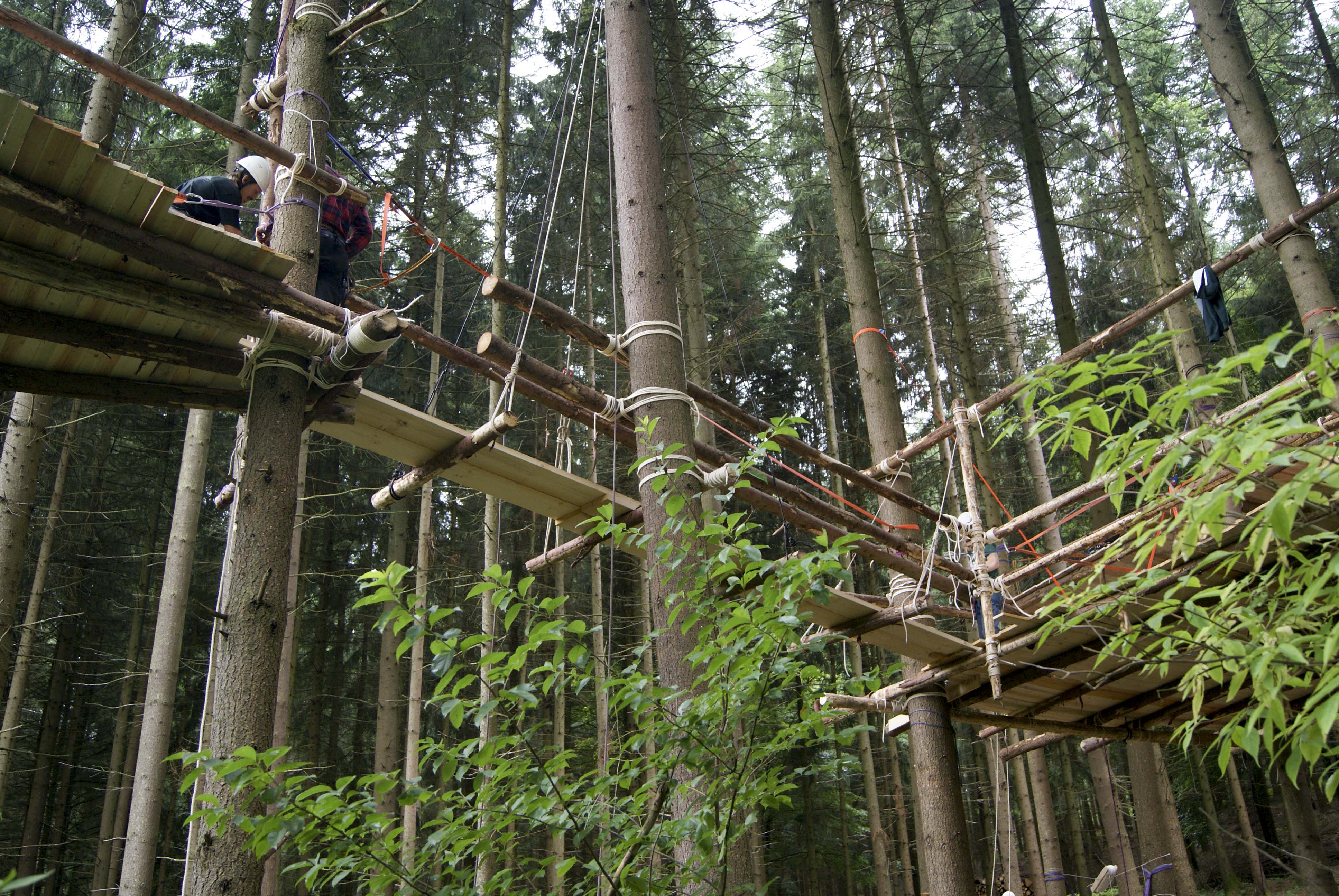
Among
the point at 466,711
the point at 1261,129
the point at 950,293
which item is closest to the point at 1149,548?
the point at 466,711

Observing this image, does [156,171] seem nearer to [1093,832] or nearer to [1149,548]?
[1149,548]

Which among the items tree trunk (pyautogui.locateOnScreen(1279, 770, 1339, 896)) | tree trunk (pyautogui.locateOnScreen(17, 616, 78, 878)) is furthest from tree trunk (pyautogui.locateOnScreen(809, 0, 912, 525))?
tree trunk (pyautogui.locateOnScreen(17, 616, 78, 878))

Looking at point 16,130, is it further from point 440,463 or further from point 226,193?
point 440,463

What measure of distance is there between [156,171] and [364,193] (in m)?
9.62

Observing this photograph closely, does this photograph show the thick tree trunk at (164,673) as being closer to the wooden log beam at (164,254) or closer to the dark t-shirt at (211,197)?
the dark t-shirt at (211,197)

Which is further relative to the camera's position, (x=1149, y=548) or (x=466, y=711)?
(x=1149, y=548)

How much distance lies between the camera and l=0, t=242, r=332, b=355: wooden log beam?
135 inches

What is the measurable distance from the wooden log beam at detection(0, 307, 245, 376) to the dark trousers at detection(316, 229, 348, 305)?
0.85 metres

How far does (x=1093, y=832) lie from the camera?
22.8 m

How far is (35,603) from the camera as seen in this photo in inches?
468

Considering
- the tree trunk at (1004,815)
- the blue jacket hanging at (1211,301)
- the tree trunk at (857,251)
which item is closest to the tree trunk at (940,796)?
the tree trunk at (1004,815)

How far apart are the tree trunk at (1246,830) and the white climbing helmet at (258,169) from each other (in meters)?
16.1

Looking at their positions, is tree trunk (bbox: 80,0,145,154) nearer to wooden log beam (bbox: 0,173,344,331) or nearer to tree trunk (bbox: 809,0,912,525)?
wooden log beam (bbox: 0,173,344,331)

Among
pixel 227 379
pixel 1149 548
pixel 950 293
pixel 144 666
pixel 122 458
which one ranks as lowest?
pixel 1149 548
